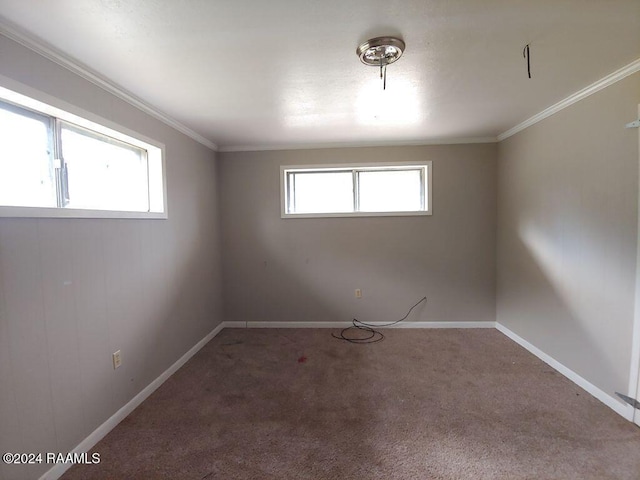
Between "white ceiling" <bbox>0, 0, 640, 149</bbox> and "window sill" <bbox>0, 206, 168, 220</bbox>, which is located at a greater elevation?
"white ceiling" <bbox>0, 0, 640, 149</bbox>

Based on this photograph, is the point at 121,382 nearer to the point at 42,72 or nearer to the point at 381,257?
the point at 42,72

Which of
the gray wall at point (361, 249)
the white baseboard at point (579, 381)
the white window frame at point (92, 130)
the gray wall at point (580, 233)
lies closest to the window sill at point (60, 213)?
the white window frame at point (92, 130)

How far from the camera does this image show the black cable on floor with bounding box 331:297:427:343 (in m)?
3.11

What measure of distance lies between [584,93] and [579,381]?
2.23 m

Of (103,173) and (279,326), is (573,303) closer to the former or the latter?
(279,326)

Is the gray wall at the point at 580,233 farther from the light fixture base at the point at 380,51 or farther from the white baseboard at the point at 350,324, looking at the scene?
the light fixture base at the point at 380,51

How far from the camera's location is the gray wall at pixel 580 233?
179 centimetres

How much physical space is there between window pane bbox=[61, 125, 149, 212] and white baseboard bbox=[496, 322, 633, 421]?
377 cm

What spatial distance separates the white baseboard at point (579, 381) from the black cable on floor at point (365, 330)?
1.04 meters

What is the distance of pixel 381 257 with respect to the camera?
339 cm

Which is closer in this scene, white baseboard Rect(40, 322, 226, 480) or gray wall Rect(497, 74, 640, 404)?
white baseboard Rect(40, 322, 226, 480)

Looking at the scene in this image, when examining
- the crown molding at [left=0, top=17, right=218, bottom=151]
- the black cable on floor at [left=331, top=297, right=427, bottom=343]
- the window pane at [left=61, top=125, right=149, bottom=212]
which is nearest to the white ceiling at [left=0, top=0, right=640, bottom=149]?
the crown molding at [left=0, top=17, right=218, bottom=151]

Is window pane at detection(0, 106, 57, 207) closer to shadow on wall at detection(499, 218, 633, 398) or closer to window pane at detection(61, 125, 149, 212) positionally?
window pane at detection(61, 125, 149, 212)

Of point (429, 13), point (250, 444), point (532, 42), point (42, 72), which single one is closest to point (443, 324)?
point (250, 444)
